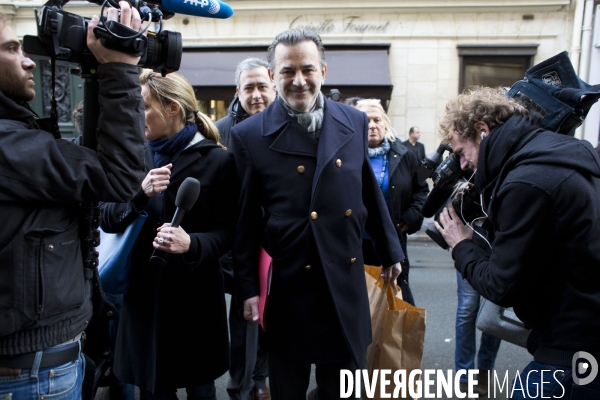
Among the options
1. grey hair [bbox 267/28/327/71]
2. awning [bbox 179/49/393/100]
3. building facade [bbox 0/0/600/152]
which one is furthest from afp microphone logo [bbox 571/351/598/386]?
building facade [bbox 0/0/600/152]

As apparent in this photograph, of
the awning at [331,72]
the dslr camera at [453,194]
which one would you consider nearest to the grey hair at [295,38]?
the dslr camera at [453,194]

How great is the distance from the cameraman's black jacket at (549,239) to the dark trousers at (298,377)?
0.80 m

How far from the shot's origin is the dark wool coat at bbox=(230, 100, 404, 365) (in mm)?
2305

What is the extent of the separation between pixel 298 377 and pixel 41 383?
46.0 inches

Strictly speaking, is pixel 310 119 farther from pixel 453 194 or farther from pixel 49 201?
pixel 49 201

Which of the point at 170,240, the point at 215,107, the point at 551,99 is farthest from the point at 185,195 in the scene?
the point at 215,107

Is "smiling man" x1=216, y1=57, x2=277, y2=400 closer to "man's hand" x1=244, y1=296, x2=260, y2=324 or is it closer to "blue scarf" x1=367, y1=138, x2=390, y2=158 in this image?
"man's hand" x1=244, y1=296, x2=260, y2=324

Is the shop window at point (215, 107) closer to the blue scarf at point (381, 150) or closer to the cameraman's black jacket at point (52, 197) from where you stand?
the blue scarf at point (381, 150)

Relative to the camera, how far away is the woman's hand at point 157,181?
90.0 inches

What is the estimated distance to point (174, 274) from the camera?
249cm

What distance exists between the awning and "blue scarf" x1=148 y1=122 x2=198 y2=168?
8.24 meters

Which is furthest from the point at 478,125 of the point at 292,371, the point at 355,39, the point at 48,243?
the point at 355,39

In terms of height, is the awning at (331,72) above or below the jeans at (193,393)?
above

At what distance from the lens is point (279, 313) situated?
2400 mm
